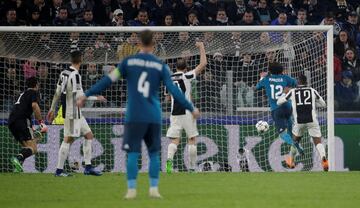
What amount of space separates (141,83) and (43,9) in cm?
1308

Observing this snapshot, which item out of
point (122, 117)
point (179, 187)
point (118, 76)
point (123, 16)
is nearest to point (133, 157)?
point (118, 76)

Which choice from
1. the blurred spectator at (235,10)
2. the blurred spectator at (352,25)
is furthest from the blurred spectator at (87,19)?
the blurred spectator at (352,25)

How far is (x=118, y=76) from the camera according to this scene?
13.8m

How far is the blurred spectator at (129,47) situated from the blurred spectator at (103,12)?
339cm

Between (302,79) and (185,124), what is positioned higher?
(302,79)

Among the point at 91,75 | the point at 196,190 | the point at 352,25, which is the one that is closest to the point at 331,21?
the point at 352,25

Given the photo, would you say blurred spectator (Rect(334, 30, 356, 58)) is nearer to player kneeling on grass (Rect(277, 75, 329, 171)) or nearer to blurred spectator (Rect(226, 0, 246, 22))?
blurred spectator (Rect(226, 0, 246, 22))

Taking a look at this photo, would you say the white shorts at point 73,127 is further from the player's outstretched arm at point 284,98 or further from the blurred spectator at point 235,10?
the blurred spectator at point 235,10

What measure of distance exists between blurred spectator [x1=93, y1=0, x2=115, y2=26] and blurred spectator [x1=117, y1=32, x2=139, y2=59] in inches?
133

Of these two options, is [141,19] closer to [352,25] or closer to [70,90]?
[352,25]

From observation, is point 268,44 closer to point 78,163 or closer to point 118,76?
point 78,163

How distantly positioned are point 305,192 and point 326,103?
771 cm

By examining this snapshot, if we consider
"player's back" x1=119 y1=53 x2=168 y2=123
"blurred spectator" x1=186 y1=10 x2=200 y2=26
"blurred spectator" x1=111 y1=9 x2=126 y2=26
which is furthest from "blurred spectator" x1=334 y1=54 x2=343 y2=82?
"player's back" x1=119 y1=53 x2=168 y2=123

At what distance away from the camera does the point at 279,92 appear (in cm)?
2248
